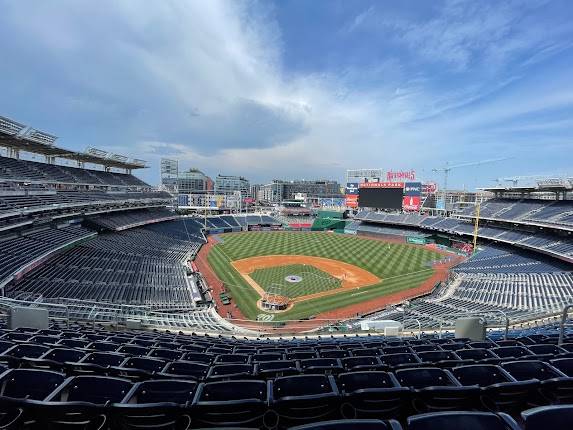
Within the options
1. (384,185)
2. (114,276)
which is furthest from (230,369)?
(384,185)

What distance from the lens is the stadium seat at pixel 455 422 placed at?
2.71 m

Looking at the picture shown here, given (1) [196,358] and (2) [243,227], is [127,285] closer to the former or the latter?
(1) [196,358]

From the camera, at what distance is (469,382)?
492 cm

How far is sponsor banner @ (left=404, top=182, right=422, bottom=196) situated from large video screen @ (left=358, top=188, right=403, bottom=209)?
4848mm

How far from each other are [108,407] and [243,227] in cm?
7456

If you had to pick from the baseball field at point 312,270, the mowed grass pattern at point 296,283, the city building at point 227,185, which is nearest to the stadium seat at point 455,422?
the baseball field at point 312,270

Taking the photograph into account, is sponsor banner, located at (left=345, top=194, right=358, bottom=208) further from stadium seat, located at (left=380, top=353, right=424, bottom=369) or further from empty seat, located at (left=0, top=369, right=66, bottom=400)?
empty seat, located at (left=0, top=369, right=66, bottom=400)

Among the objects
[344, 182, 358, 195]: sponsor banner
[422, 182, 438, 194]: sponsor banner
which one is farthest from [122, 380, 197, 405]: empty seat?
[422, 182, 438, 194]: sponsor banner

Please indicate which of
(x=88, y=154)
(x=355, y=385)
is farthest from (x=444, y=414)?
(x=88, y=154)

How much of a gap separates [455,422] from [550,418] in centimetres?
89

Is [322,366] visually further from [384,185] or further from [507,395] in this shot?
[384,185]

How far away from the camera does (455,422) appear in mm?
2703

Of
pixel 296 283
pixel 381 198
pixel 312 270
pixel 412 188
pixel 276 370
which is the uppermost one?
pixel 412 188

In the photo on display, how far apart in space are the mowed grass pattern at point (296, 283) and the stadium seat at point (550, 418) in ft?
99.6
